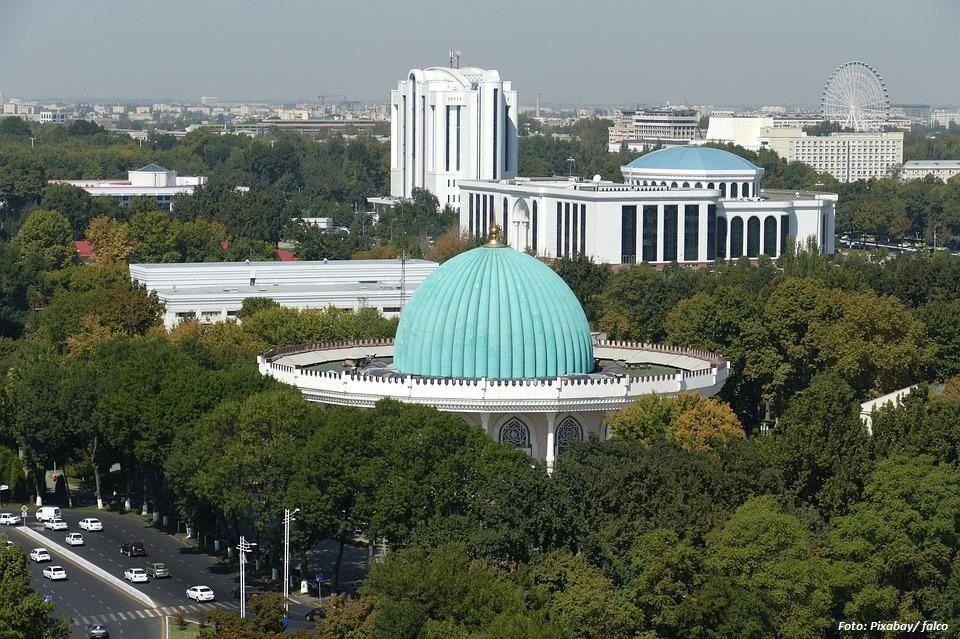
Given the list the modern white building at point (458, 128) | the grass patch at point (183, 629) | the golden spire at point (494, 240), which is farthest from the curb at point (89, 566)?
the modern white building at point (458, 128)

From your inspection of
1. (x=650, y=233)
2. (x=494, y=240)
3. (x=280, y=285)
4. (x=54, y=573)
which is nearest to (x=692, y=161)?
(x=650, y=233)

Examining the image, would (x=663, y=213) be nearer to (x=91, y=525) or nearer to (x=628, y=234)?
(x=628, y=234)

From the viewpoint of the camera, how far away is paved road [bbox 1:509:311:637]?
2190 inches

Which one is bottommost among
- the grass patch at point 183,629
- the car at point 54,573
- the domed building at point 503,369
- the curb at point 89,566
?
the curb at point 89,566

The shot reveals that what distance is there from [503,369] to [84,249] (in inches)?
2961

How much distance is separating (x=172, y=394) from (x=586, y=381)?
13246mm

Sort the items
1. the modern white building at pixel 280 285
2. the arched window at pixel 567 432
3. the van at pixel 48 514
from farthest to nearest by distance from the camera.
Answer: the modern white building at pixel 280 285 < the van at pixel 48 514 < the arched window at pixel 567 432

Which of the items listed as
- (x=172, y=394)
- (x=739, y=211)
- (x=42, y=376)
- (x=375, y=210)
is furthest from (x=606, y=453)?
(x=375, y=210)

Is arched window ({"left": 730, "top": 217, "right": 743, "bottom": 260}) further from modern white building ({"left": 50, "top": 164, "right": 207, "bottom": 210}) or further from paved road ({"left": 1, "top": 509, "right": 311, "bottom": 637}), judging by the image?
paved road ({"left": 1, "top": 509, "right": 311, "bottom": 637})

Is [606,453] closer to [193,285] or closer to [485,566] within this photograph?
[485,566]

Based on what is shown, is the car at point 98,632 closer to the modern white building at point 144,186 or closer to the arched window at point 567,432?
the arched window at point 567,432

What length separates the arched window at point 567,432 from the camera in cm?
6562

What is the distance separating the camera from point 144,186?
190000 mm

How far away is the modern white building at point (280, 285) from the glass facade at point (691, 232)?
36860 mm
